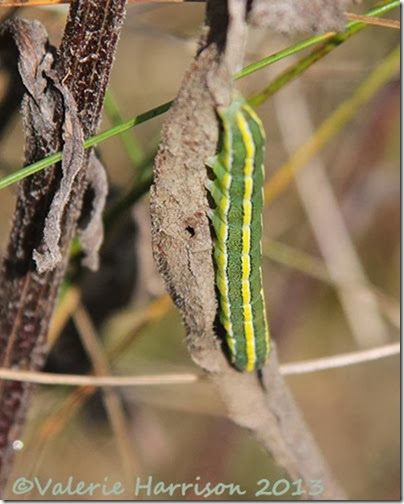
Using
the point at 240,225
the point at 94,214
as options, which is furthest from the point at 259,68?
the point at 94,214

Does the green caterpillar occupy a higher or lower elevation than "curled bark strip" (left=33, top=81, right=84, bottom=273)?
lower

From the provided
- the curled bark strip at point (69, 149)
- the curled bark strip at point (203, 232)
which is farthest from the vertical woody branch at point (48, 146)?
the curled bark strip at point (203, 232)

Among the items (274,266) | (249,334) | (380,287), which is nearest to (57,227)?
(249,334)

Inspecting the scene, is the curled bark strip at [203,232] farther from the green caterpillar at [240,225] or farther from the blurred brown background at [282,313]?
the blurred brown background at [282,313]

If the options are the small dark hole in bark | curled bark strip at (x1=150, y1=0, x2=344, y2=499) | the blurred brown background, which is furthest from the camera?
the blurred brown background

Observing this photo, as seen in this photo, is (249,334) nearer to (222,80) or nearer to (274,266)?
(222,80)

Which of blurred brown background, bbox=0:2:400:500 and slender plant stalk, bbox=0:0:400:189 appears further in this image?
blurred brown background, bbox=0:2:400:500

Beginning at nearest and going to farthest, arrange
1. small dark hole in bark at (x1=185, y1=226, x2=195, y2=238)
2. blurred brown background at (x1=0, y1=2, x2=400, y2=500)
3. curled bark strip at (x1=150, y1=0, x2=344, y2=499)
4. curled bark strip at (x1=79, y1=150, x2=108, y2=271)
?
1. curled bark strip at (x1=150, y1=0, x2=344, y2=499)
2. small dark hole in bark at (x1=185, y1=226, x2=195, y2=238)
3. curled bark strip at (x1=79, y1=150, x2=108, y2=271)
4. blurred brown background at (x1=0, y1=2, x2=400, y2=500)

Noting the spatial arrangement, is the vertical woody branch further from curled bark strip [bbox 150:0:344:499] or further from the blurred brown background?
the blurred brown background

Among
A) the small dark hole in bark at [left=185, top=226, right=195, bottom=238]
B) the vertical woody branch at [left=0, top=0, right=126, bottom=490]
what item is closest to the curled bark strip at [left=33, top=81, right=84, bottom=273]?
the vertical woody branch at [left=0, top=0, right=126, bottom=490]
